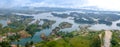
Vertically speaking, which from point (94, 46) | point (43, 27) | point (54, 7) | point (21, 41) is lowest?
point (54, 7)

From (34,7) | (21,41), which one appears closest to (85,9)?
(34,7)

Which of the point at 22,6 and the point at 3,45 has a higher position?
the point at 3,45

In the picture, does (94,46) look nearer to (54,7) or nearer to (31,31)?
(31,31)

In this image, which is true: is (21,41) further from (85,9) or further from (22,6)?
(22,6)

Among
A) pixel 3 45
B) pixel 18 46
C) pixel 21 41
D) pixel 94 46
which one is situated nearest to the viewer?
Answer: pixel 94 46

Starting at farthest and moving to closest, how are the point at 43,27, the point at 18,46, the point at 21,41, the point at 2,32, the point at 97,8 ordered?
the point at 97,8 < the point at 43,27 < the point at 2,32 < the point at 21,41 < the point at 18,46

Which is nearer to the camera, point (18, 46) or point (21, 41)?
point (18, 46)

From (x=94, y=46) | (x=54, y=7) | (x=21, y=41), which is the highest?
(x=94, y=46)

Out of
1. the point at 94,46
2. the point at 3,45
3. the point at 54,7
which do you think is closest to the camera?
the point at 94,46

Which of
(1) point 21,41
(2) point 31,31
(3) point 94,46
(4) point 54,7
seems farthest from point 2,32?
(4) point 54,7
